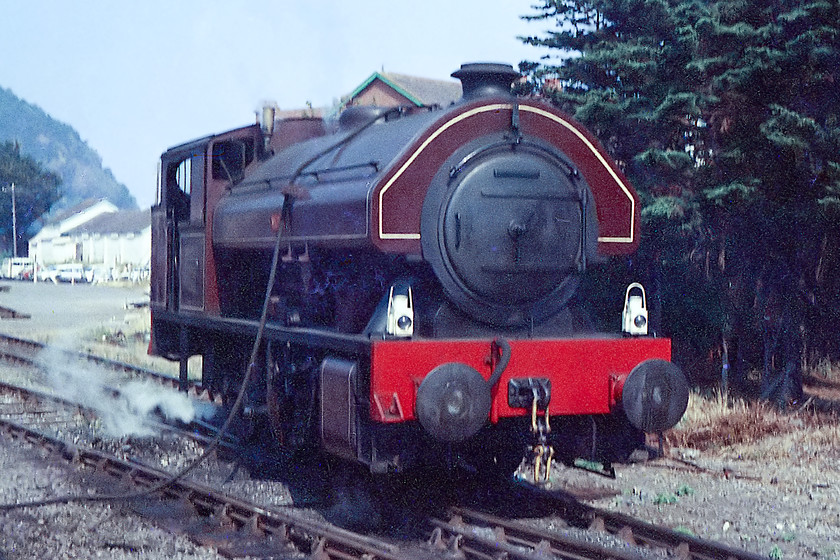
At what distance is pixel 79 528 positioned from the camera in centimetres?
625

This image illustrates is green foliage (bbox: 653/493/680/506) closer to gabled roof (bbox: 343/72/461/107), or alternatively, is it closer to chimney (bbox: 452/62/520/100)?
chimney (bbox: 452/62/520/100)

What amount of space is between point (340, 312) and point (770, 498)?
339 cm

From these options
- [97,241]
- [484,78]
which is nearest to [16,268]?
[97,241]

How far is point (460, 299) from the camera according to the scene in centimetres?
611

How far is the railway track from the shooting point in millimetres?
5555

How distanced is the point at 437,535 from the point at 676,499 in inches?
79.4

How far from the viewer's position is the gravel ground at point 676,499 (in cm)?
591

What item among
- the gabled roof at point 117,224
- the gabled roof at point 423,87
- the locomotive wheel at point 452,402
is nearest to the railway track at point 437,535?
the locomotive wheel at point 452,402

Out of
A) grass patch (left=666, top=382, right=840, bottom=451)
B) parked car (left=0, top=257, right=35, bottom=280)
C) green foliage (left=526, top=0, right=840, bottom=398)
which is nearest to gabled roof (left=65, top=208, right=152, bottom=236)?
parked car (left=0, top=257, right=35, bottom=280)

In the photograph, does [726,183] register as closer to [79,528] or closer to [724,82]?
[724,82]

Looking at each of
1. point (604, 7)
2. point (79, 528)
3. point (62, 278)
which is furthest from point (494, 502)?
point (62, 278)

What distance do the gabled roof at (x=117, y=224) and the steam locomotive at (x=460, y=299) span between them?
55973mm

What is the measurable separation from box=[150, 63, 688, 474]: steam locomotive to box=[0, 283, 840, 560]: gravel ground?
641 mm

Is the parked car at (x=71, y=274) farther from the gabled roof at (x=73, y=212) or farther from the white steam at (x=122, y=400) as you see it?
the white steam at (x=122, y=400)
